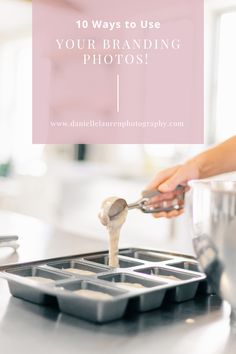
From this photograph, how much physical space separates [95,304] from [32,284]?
4.2 inches

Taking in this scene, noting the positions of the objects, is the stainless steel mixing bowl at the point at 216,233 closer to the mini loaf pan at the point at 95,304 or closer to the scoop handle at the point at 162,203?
the mini loaf pan at the point at 95,304

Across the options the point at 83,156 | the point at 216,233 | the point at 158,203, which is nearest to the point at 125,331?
the point at 216,233

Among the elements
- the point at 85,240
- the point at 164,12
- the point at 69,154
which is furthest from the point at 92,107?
the point at 85,240

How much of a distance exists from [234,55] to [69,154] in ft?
5.99

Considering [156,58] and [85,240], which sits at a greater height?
[156,58]

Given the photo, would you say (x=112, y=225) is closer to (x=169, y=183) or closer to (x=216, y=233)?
(x=169, y=183)

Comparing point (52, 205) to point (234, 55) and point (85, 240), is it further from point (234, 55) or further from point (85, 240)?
point (85, 240)

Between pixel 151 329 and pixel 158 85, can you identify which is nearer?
pixel 151 329

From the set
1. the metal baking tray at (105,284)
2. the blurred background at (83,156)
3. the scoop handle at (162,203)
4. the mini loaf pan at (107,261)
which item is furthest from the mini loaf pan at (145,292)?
the blurred background at (83,156)

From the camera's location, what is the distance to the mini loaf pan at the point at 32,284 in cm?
84

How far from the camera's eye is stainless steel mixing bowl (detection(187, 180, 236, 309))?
0.75m

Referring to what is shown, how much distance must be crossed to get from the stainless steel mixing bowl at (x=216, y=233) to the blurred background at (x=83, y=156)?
301 centimetres

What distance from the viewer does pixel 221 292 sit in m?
0.81

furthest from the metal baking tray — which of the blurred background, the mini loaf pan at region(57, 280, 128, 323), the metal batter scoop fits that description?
the blurred background
